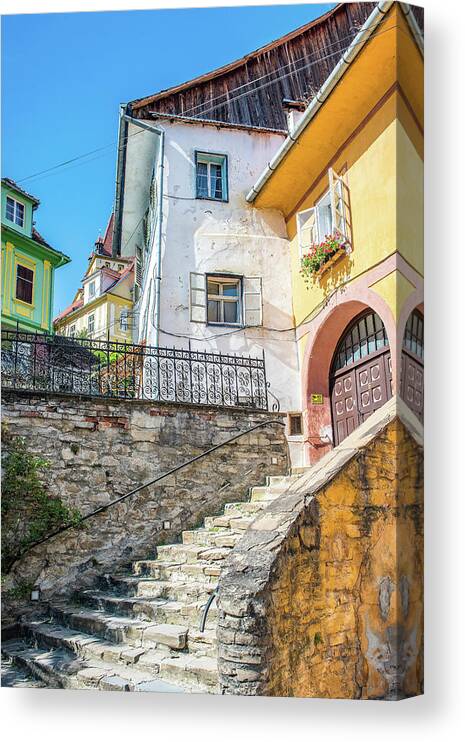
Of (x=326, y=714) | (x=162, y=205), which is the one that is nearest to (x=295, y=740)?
(x=326, y=714)

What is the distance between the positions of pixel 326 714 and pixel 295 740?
199mm

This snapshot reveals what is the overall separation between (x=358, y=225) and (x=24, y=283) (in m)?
2.06

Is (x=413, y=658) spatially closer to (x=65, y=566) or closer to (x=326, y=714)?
(x=326, y=714)

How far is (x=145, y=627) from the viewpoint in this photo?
4180mm

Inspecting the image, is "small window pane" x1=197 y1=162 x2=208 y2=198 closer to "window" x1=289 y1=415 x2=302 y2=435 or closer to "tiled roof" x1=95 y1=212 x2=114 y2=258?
"tiled roof" x1=95 y1=212 x2=114 y2=258

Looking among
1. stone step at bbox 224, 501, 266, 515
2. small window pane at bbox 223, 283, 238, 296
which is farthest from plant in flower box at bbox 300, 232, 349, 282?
stone step at bbox 224, 501, 266, 515

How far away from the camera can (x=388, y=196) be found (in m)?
3.93

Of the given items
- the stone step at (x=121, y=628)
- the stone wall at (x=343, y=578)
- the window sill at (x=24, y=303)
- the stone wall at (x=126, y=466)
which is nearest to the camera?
the stone wall at (x=343, y=578)

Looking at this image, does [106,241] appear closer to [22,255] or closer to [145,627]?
[22,255]

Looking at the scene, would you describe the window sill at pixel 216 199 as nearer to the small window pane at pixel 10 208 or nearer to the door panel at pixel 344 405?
the small window pane at pixel 10 208

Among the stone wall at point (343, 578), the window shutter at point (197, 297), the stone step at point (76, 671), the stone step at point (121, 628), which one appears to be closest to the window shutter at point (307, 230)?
the window shutter at point (197, 297)

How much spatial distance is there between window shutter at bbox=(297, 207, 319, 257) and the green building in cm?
152

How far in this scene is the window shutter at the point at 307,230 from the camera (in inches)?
190

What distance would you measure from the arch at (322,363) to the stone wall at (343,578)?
89 centimetres
